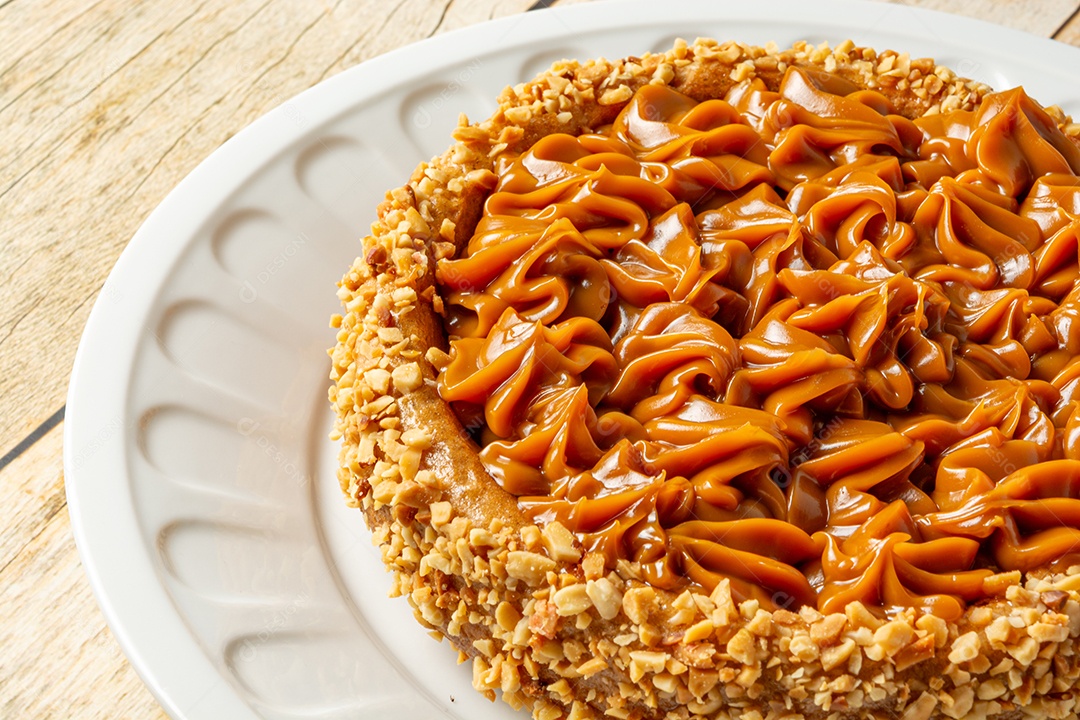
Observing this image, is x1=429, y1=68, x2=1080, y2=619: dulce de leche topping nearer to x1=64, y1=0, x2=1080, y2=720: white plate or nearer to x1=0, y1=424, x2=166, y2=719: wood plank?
x1=64, y1=0, x2=1080, y2=720: white plate

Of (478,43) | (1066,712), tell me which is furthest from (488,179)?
(1066,712)

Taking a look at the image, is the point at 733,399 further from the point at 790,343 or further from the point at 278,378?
the point at 278,378

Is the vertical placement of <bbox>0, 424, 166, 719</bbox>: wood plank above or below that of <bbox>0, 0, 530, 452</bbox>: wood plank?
below

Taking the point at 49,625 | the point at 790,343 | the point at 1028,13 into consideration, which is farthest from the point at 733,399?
the point at 1028,13

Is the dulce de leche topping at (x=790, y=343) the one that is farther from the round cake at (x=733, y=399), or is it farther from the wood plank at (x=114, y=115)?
the wood plank at (x=114, y=115)

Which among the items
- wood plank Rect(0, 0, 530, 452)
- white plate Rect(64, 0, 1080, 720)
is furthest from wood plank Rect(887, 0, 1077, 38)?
wood plank Rect(0, 0, 530, 452)

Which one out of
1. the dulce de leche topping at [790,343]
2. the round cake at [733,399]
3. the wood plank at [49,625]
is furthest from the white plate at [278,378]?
the dulce de leche topping at [790,343]
